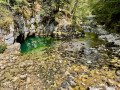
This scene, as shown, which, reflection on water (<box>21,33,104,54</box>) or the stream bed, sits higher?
reflection on water (<box>21,33,104,54</box>)

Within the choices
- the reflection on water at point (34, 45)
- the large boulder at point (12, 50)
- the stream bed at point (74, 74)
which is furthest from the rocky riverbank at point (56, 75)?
the reflection on water at point (34, 45)

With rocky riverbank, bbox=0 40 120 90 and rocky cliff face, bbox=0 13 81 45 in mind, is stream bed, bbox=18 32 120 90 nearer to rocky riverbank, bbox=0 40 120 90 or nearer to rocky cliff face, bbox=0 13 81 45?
rocky riverbank, bbox=0 40 120 90

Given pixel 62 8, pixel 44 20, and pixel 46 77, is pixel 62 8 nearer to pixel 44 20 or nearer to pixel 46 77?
pixel 44 20

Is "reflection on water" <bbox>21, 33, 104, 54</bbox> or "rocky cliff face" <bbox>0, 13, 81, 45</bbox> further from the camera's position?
"rocky cliff face" <bbox>0, 13, 81, 45</bbox>

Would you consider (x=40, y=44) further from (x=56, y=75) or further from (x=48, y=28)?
(x=56, y=75)

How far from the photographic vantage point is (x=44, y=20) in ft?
49.6

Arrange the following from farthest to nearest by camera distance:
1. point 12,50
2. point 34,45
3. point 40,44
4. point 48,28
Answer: point 48,28 < point 40,44 < point 34,45 < point 12,50

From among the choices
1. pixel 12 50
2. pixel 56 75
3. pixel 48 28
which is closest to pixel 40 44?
pixel 12 50

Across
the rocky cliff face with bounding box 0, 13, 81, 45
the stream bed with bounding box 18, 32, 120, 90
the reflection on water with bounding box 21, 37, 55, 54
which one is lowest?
the stream bed with bounding box 18, 32, 120, 90

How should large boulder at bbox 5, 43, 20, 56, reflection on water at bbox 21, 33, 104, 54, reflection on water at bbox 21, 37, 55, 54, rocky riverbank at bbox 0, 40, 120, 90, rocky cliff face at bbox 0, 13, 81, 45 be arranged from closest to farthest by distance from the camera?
rocky riverbank at bbox 0, 40, 120, 90, large boulder at bbox 5, 43, 20, 56, reflection on water at bbox 21, 37, 55, 54, reflection on water at bbox 21, 33, 104, 54, rocky cliff face at bbox 0, 13, 81, 45

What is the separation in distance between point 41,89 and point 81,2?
1617cm

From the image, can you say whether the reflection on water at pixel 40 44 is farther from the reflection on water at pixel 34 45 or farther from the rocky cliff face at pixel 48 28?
the rocky cliff face at pixel 48 28

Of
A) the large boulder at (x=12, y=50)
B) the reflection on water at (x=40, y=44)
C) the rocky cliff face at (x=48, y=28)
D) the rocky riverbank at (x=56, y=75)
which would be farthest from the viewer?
the rocky cliff face at (x=48, y=28)

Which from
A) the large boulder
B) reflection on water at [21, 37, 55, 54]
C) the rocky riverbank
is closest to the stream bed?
the rocky riverbank
